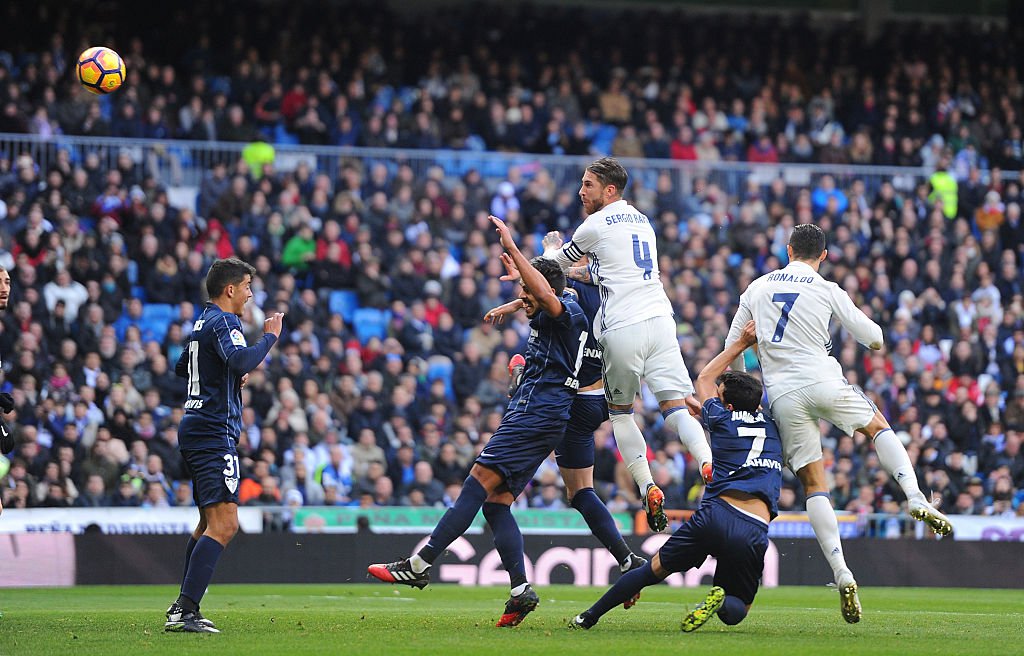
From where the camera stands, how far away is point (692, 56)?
95.2ft

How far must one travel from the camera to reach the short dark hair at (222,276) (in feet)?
31.6

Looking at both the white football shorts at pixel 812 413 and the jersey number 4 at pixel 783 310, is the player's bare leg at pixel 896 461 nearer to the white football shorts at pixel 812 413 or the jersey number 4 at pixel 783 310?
the white football shorts at pixel 812 413

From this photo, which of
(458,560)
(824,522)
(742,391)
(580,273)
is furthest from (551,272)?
(458,560)

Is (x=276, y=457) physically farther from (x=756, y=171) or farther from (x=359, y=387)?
(x=756, y=171)

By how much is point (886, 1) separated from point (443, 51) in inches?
420

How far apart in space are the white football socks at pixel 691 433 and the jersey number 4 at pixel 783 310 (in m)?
0.98

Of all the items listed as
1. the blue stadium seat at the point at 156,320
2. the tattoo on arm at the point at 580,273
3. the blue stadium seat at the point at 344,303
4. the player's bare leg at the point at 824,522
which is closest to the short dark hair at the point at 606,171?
the tattoo on arm at the point at 580,273

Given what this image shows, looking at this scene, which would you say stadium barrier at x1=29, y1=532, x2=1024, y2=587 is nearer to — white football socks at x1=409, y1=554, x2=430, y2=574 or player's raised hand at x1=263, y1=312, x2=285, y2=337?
white football socks at x1=409, y1=554, x2=430, y2=574

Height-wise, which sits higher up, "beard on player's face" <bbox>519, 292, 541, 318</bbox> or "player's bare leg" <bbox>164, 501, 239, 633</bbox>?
"beard on player's face" <bbox>519, 292, 541, 318</bbox>

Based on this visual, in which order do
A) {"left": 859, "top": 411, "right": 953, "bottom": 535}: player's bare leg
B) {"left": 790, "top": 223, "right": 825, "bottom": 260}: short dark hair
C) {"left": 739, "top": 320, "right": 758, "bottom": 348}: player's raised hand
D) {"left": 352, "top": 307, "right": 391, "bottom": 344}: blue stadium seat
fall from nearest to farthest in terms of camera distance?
{"left": 859, "top": 411, "right": 953, "bottom": 535}: player's bare leg < {"left": 790, "top": 223, "right": 825, "bottom": 260}: short dark hair < {"left": 739, "top": 320, "right": 758, "bottom": 348}: player's raised hand < {"left": 352, "top": 307, "right": 391, "bottom": 344}: blue stadium seat

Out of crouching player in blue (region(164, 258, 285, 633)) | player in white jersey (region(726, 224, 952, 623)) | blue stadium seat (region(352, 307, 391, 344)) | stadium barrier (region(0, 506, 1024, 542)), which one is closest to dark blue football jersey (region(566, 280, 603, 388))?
player in white jersey (region(726, 224, 952, 623))

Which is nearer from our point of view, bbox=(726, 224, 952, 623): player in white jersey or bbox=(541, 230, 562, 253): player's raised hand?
bbox=(726, 224, 952, 623): player in white jersey

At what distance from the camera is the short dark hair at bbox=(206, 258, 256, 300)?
31.6 feet

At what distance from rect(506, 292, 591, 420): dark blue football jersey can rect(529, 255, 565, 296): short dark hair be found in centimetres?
13
